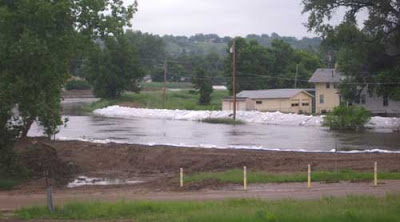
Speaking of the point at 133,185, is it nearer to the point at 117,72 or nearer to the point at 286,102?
the point at 286,102

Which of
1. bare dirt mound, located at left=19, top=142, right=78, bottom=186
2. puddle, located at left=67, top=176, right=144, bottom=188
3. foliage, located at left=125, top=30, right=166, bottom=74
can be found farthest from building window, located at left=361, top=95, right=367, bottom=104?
foliage, located at left=125, top=30, right=166, bottom=74


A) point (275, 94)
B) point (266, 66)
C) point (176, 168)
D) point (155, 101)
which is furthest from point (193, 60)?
point (176, 168)

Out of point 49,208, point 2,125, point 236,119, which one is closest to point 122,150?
point 2,125

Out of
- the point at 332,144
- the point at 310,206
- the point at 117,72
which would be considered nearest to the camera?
the point at 310,206

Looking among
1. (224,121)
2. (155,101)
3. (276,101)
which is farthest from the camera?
(155,101)

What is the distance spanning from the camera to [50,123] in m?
24.2

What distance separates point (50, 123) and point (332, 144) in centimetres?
1985

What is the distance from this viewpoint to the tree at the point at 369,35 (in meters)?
48.8

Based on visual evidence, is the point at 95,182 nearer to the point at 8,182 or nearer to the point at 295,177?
the point at 8,182

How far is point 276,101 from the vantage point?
85.8 metres

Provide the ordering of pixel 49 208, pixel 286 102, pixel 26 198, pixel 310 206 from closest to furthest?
pixel 310 206 < pixel 49 208 < pixel 26 198 < pixel 286 102

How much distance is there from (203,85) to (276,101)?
16.8 metres

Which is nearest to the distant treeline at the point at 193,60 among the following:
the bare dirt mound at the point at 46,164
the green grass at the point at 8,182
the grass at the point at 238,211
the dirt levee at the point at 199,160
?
the dirt levee at the point at 199,160

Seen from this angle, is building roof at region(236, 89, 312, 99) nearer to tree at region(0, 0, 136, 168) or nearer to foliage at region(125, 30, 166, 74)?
tree at region(0, 0, 136, 168)
